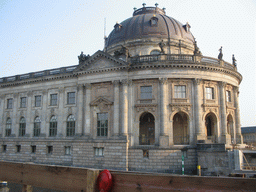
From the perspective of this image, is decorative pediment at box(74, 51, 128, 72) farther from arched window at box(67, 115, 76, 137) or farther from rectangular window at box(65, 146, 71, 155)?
rectangular window at box(65, 146, 71, 155)

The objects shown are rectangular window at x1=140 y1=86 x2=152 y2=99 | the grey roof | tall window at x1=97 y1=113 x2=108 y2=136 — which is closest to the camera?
rectangular window at x1=140 y1=86 x2=152 y2=99

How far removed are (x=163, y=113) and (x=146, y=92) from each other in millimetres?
3802

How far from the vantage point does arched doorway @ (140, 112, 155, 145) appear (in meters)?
38.2

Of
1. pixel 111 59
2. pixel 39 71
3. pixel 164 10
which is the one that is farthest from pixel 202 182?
pixel 164 10

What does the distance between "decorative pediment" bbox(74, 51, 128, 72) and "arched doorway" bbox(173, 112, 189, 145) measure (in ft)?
35.8

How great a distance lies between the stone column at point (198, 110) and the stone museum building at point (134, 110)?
13cm

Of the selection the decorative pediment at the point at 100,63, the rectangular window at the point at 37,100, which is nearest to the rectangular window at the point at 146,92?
the decorative pediment at the point at 100,63

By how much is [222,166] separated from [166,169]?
21.2 ft

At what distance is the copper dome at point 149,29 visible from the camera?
44594 millimetres

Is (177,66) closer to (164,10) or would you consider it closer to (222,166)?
(222,166)

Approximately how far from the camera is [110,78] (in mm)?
36062

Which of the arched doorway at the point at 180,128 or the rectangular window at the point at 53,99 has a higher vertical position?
the rectangular window at the point at 53,99

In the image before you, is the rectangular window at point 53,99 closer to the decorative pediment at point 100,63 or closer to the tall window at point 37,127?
the tall window at point 37,127

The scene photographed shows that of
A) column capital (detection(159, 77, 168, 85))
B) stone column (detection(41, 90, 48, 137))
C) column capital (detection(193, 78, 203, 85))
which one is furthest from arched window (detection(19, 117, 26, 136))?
column capital (detection(193, 78, 203, 85))
